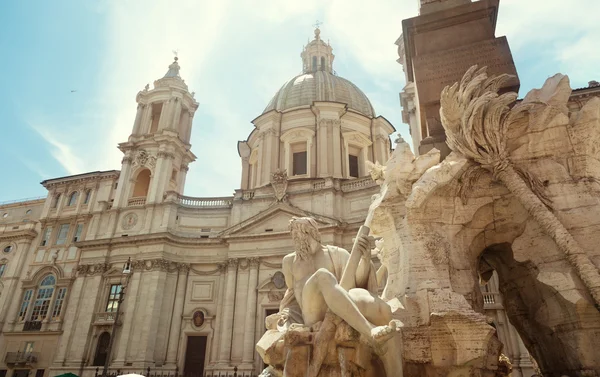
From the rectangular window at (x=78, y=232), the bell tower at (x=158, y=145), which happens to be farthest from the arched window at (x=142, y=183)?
the rectangular window at (x=78, y=232)

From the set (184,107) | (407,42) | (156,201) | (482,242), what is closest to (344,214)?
(156,201)

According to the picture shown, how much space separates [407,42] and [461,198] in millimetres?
3666

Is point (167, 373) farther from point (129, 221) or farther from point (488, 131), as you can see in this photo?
point (488, 131)

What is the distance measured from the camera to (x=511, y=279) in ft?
17.6

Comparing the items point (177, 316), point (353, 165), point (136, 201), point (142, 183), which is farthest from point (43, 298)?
point (353, 165)

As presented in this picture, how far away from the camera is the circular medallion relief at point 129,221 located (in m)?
30.1

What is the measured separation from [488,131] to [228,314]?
2279 centimetres

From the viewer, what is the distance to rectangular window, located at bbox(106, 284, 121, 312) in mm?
27047

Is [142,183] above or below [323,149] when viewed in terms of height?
below

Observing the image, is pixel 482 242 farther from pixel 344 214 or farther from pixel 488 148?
pixel 344 214

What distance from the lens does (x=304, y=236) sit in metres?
4.92

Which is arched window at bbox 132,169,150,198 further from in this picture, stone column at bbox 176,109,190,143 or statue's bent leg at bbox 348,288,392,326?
statue's bent leg at bbox 348,288,392,326

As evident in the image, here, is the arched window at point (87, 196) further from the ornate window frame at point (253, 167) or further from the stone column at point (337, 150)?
the stone column at point (337, 150)

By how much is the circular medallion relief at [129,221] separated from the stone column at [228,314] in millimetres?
8656
